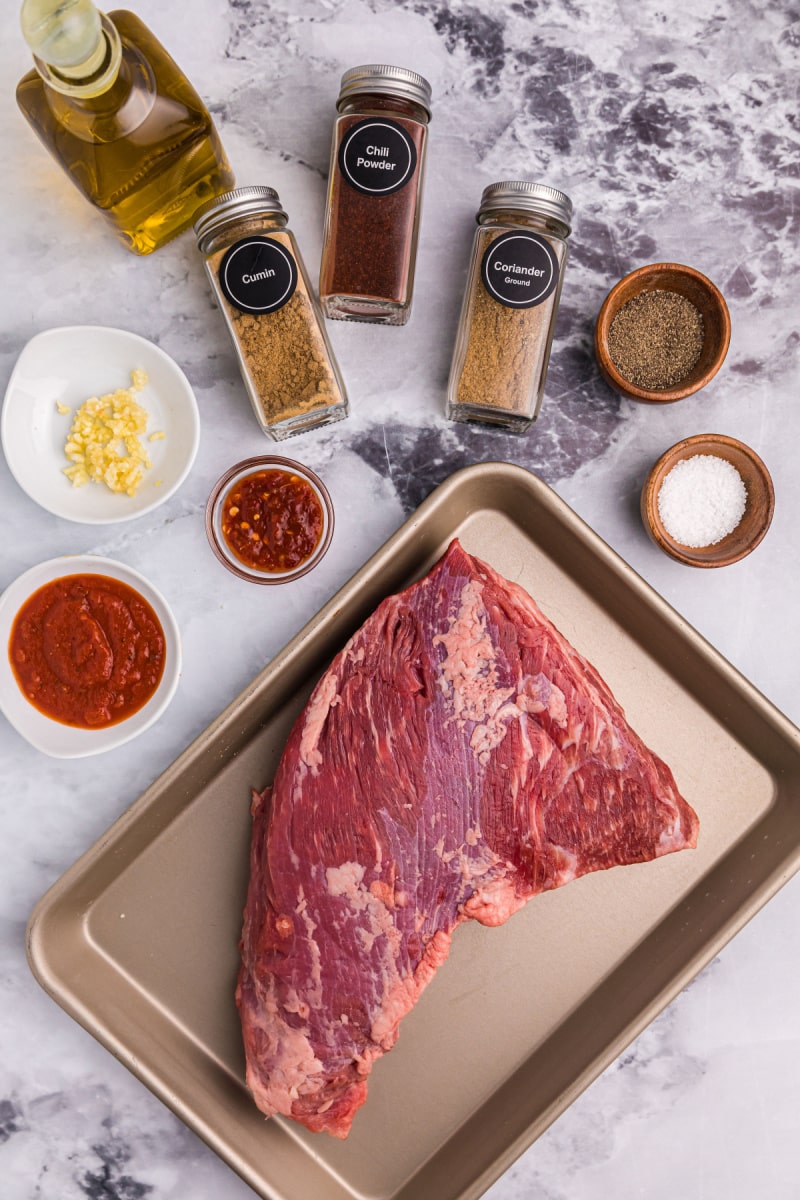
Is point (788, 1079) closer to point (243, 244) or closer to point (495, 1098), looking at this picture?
point (495, 1098)

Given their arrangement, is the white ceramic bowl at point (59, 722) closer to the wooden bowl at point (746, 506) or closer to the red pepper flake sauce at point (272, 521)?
the red pepper flake sauce at point (272, 521)

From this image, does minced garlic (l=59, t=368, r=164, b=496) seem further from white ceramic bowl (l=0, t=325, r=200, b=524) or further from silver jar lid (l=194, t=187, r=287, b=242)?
silver jar lid (l=194, t=187, r=287, b=242)

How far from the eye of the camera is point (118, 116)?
1.63m

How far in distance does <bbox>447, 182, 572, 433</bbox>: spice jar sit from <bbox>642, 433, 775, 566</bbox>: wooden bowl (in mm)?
319

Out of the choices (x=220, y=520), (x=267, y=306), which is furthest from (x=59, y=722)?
(x=267, y=306)

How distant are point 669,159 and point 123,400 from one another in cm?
140

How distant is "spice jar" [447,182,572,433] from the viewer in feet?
6.05

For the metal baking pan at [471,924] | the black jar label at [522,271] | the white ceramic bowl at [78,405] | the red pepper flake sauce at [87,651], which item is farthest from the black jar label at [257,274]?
the red pepper flake sauce at [87,651]

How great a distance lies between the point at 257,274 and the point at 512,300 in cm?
54

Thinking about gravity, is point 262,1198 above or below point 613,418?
below

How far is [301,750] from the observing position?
1.76m

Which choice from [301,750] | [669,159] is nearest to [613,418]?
[669,159]

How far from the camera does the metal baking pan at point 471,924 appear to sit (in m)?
1.87

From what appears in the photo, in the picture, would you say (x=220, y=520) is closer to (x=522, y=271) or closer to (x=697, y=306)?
(x=522, y=271)
